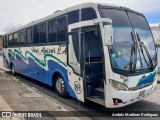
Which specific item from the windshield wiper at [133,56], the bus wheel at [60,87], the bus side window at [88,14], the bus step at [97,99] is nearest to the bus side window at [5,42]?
the bus wheel at [60,87]

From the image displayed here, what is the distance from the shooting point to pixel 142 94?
6.65 metres

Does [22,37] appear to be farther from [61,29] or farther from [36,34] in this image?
[61,29]

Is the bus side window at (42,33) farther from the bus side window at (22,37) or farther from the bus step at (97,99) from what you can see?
the bus step at (97,99)

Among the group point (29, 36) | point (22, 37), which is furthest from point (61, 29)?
point (22, 37)

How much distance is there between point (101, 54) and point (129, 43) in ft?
4.38

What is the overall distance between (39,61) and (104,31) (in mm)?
5403

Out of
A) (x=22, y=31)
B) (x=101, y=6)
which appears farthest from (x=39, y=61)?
(x=101, y=6)

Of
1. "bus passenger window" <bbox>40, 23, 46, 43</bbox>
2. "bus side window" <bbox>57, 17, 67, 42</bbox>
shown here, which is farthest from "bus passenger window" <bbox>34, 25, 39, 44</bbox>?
"bus side window" <bbox>57, 17, 67, 42</bbox>

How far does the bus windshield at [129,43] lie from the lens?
20.4 ft

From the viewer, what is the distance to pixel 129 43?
21.2 ft

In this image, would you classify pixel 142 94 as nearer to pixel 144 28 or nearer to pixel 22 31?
pixel 144 28

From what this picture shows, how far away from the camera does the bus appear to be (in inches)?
240

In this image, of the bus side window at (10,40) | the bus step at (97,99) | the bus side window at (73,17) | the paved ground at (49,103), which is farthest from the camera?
the bus side window at (10,40)

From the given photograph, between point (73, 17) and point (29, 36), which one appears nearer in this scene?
point (73, 17)
